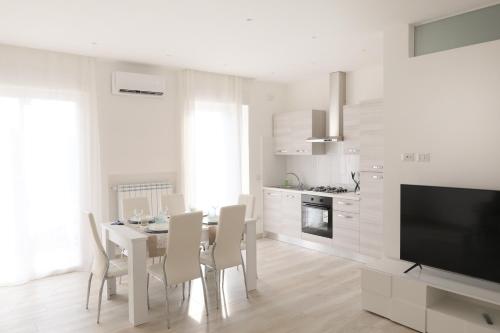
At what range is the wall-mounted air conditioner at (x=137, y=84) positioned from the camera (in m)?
5.07

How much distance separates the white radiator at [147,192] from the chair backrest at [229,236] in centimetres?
172

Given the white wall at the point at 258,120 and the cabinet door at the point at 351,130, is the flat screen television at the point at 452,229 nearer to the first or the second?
the cabinet door at the point at 351,130

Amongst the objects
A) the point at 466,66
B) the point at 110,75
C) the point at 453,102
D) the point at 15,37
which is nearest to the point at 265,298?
the point at 453,102

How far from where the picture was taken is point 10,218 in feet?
14.6

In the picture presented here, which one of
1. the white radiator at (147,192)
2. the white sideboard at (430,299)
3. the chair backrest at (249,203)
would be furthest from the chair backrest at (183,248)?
the white radiator at (147,192)

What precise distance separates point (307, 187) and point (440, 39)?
3587 millimetres

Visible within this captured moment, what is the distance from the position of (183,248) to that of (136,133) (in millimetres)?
2555

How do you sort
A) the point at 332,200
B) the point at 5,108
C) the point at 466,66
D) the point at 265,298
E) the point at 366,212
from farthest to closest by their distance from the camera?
the point at 332,200
the point at 366,212
the point at 5,108
the point at 265,298
the point at 466,66

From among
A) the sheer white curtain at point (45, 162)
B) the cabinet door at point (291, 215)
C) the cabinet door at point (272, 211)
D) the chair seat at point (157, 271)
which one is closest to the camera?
the chair seat at point (157, 271)

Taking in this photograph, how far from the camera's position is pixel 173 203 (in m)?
4.98

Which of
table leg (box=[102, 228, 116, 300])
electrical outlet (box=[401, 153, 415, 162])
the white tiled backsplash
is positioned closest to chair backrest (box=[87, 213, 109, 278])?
table leg (box=[102, 228, 116, 300])

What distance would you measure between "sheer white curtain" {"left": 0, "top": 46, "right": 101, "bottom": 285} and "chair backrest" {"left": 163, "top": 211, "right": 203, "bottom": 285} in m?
2.17

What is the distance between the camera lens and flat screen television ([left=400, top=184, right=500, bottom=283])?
2943 millimetres

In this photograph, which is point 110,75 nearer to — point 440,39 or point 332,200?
point 332,200
